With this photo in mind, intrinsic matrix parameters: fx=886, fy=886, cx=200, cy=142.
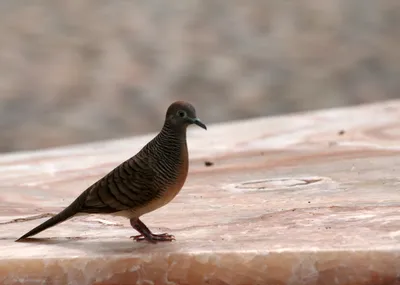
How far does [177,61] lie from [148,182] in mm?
3945

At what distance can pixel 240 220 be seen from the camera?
6.24 ft

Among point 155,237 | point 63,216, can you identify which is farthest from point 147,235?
point 63,216

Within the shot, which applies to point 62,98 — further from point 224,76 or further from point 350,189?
point 350,189

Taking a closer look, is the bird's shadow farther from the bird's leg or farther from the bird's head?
the bird's head

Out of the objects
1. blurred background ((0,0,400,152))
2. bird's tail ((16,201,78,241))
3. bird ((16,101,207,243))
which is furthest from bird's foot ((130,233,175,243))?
blurred background ((0,0,400,152))

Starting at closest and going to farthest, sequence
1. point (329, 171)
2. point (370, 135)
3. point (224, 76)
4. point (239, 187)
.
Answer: point (239, 187) < point (329, 171) < point (370, 135) < point (224, 76)

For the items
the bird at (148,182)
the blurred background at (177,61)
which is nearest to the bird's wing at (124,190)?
the bird at (148,182)

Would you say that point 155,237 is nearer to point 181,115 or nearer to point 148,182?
point 148,182

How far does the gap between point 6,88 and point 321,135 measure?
90.2 inches

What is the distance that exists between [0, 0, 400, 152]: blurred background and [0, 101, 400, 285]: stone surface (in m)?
1.72

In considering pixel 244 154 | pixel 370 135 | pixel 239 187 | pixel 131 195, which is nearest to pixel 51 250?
pixel 131 195

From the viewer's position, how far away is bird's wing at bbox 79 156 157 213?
165cm

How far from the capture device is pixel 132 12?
5703mm

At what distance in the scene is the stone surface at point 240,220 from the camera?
1.51m
